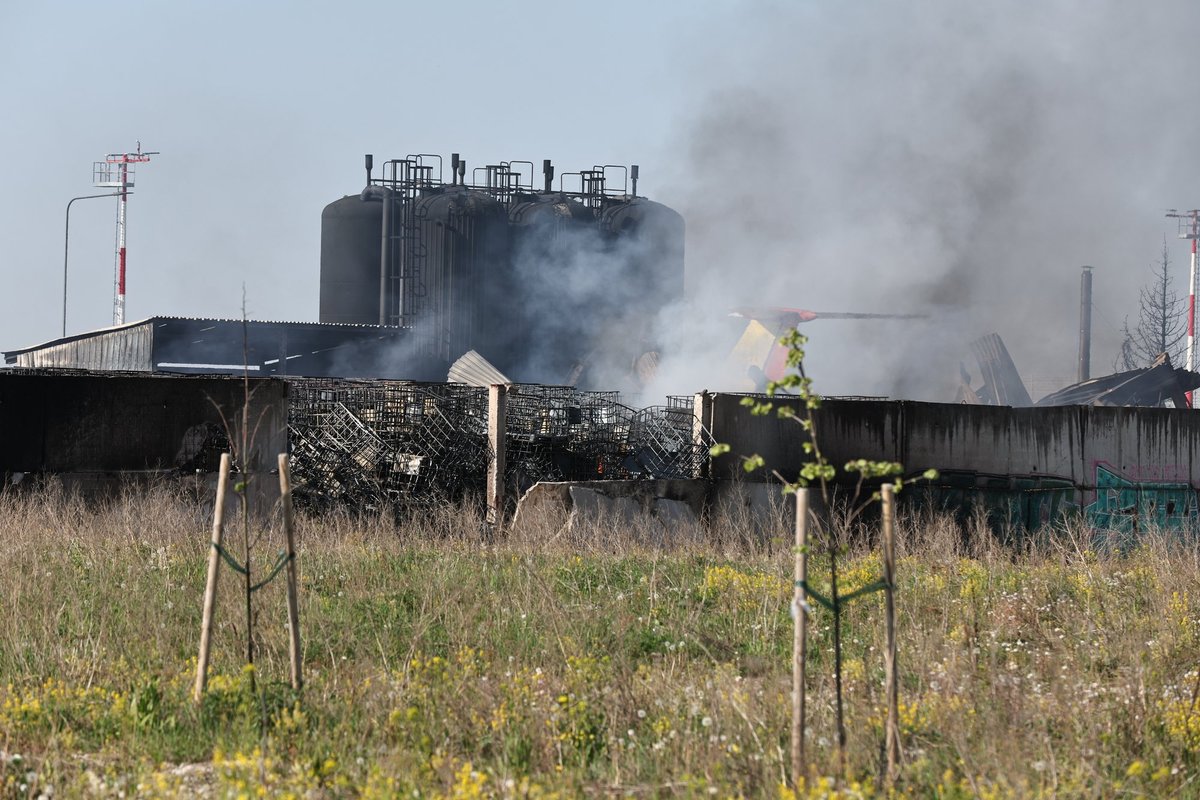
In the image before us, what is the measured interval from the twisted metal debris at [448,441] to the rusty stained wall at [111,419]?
840mm

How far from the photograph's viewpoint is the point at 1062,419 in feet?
54.7

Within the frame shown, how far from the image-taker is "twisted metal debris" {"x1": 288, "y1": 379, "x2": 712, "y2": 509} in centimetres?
1505

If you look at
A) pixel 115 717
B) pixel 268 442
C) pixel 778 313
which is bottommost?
pixel 115 717

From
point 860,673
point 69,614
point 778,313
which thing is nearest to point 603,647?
point 860,673

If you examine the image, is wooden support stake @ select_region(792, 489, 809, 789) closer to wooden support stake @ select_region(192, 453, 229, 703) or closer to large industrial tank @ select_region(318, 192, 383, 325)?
wooden support stake @ select_region(192, 453, 229, 703)

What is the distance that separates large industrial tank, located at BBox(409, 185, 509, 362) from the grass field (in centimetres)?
2622

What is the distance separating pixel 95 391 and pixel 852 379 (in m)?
25.7

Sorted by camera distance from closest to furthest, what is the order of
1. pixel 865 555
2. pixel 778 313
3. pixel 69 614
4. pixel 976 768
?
pixel 976 768 → pixel 69 614 → pixel 865 555 → pixel 778 313

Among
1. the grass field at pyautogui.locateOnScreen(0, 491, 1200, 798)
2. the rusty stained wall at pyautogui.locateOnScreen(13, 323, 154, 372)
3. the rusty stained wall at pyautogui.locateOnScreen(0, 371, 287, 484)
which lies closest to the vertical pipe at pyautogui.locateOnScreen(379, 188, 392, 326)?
the rusty stained wall at pyautogui.locateOnScreen(13, 323, 154, 372)

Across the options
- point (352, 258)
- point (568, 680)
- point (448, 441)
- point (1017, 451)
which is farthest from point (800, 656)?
point (352, 258)

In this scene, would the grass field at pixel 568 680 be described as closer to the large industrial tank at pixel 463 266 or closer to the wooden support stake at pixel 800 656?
the wooden support stake at pixel 800 656

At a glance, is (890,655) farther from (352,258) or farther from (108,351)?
(352,258)

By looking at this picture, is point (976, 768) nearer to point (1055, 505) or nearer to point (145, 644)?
point (145, 644)

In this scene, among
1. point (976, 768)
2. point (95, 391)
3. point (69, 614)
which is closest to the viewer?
point (976, 768)
